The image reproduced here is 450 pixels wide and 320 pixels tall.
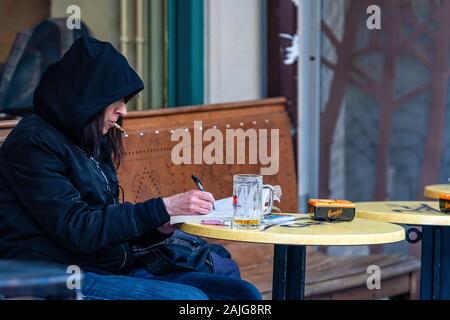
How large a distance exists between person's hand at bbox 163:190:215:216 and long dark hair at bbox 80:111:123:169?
32 centimetres

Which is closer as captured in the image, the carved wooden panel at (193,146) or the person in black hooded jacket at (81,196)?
the person in black hooded jacket at (81,196)

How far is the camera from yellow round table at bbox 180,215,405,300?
287cm

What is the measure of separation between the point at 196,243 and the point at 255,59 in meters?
2.18

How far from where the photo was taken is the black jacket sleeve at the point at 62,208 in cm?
281

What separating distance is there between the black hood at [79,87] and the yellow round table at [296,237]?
477mm

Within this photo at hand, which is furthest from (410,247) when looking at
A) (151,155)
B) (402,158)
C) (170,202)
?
(170,202)

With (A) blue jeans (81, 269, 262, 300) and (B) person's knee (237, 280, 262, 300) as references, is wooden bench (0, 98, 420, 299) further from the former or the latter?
(B) person's knee (237, 280, 262, 300)

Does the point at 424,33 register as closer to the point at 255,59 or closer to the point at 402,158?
the point at 402,158

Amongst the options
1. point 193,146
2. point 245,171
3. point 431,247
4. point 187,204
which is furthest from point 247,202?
point 245,171

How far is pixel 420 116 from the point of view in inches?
231

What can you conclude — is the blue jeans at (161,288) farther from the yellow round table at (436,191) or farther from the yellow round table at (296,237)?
the yellow round table at (436,191)

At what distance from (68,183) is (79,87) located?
31cm

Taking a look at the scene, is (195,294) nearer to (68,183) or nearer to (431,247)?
(68,183)

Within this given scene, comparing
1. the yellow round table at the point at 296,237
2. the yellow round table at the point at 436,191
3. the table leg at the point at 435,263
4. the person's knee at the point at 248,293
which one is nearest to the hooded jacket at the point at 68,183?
the yellow round table at the point at 296,237
